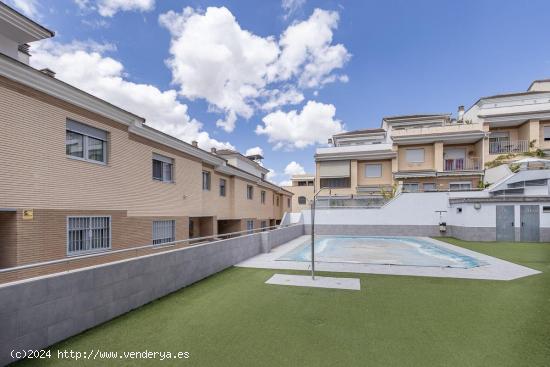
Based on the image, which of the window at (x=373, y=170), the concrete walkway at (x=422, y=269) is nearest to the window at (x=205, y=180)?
the concrete walkway at (x=422, y=269)

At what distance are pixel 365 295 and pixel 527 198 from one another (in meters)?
17.6

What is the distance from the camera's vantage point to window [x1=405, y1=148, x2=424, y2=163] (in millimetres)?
28750

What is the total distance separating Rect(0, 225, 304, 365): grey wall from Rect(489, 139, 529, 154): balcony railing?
109 feet

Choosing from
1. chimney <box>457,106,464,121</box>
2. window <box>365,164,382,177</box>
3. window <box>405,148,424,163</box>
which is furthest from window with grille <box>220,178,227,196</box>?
chimney <box>457,106,464,121</box>

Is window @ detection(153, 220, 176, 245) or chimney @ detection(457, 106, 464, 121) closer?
window @ detection(153, 220, 176, 245)

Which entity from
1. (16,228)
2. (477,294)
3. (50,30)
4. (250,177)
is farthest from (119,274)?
(250,177)

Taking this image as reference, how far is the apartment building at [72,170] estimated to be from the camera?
7.15 m

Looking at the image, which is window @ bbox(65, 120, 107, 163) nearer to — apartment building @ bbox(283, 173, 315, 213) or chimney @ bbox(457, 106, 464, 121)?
apartment building @ bbox(283, 173, 315, 213)

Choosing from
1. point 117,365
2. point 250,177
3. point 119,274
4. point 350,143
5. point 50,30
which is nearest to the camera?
point 117,365

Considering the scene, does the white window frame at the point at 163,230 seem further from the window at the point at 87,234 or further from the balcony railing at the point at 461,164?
the balcony railing at the point at 461,164

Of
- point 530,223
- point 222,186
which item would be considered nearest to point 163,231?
point 222,186

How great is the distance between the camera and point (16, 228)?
711 cm

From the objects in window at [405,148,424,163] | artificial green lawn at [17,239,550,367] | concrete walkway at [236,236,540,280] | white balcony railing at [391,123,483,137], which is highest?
white balcony railing at [391,123,483,137]

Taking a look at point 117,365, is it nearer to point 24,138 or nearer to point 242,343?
point 242,343
